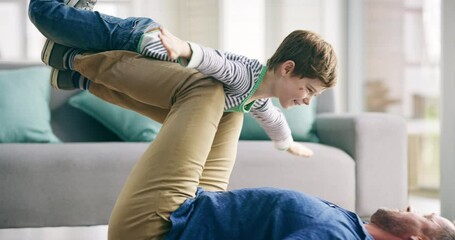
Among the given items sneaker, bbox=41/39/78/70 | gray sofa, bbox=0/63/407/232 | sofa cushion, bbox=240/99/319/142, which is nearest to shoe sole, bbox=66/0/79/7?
sneaker, bbox=41/39/78/70

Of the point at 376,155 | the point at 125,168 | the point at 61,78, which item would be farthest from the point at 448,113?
the point at 61,78

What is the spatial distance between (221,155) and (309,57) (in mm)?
447

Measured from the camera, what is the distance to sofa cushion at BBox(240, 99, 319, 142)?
401 cm

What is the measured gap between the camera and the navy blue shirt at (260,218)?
1908 millimetres

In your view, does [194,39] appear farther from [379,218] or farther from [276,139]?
[379,218]

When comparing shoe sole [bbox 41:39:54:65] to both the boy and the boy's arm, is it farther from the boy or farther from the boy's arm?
the boy's arm

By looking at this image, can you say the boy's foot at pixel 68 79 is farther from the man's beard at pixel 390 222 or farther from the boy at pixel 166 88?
the man's beard at pixel 390 222

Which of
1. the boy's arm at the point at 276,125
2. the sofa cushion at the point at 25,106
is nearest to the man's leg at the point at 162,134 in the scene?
the boy's arm at the point at 276,125

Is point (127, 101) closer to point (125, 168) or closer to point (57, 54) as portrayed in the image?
point (57, 54)

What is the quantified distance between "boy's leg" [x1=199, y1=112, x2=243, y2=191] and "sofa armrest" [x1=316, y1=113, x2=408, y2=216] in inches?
52.3

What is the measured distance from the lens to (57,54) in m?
2.38

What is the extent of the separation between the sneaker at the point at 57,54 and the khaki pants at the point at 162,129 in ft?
0.18

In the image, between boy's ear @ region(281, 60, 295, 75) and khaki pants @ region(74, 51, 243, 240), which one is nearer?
khaki pants @ region(74, 51, 243, 240)

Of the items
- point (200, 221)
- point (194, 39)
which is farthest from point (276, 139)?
point (194, 39)
